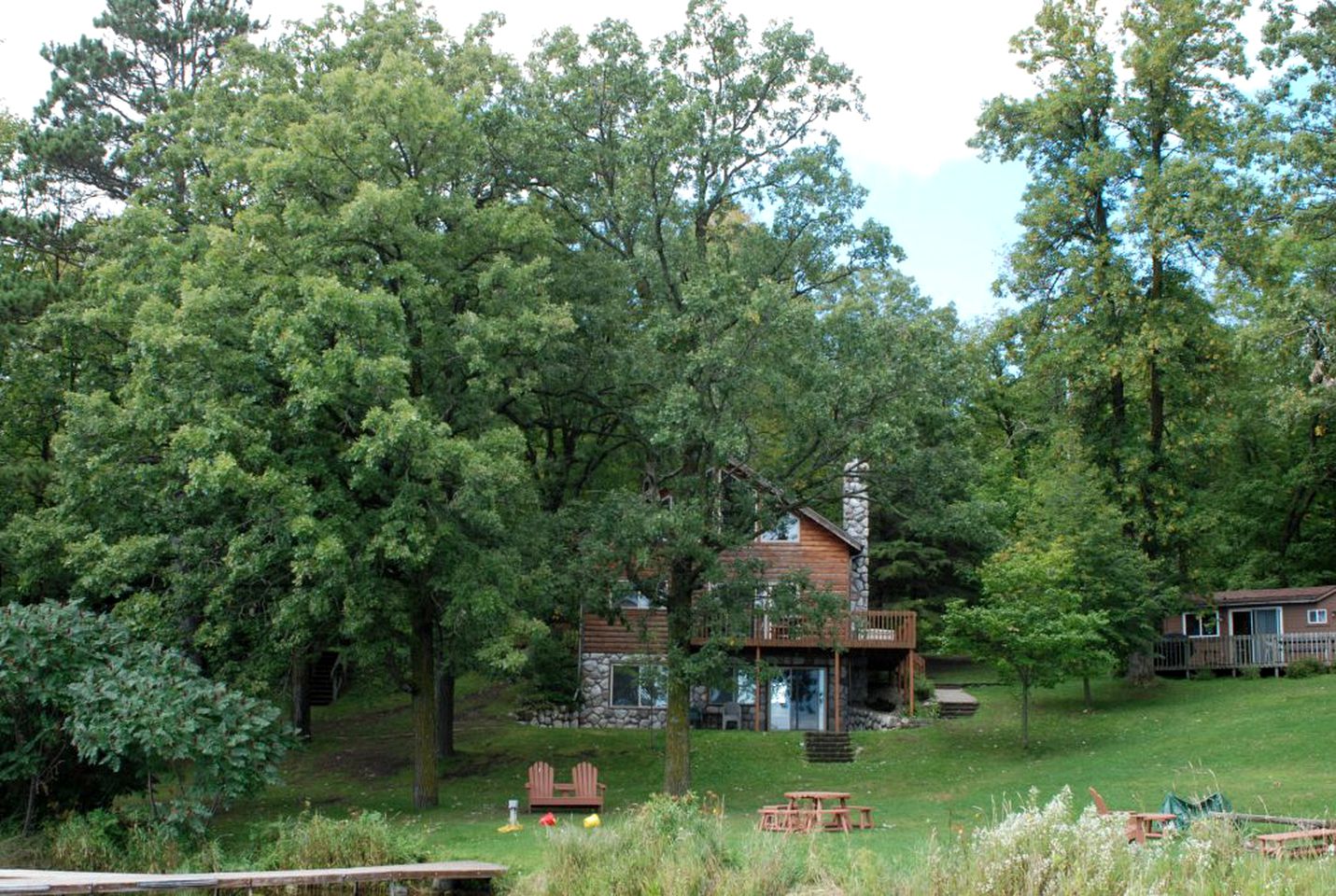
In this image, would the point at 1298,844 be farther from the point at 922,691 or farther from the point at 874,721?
the point at 922,691

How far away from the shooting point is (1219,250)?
3050 cm

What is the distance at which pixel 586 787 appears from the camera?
22219mm

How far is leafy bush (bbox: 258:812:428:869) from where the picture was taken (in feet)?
51.6

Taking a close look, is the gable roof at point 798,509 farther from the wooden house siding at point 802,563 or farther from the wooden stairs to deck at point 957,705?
the wooden stairs to deck at point 957,705

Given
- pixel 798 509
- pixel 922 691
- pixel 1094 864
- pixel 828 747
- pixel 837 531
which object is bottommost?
pixel 828 747

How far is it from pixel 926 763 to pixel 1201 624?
508 inches

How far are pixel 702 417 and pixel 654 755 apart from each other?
10.9m

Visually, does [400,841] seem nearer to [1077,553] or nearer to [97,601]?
[97,601]

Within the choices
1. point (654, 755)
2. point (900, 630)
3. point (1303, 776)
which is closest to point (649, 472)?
point (654, 755)

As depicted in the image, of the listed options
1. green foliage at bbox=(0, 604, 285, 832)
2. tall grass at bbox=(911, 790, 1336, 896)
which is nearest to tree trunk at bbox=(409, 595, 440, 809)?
green foliage at bbox=(0, 604, 285, 832)

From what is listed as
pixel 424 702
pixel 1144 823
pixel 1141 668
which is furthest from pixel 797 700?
pixel 1144 823

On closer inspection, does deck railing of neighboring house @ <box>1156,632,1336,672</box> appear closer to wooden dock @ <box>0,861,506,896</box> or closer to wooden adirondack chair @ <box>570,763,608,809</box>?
wooden adirondack chair @ <box>570,763,608,809</box>

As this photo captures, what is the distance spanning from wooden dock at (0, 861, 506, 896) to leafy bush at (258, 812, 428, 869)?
0.86m

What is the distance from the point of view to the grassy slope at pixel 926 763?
21.0 metres
